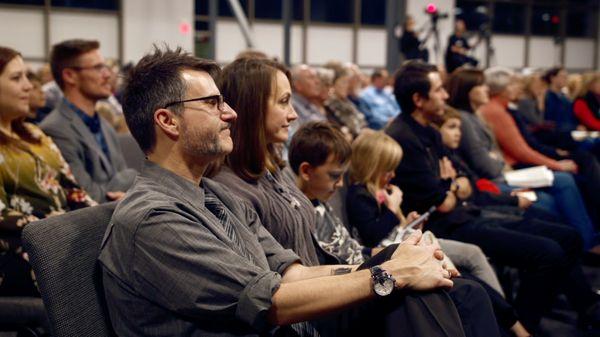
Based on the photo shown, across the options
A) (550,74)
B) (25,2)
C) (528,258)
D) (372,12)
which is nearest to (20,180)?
(528,258)

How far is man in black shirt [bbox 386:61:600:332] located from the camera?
3.32 m

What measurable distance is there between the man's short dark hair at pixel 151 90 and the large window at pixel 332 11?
550 inches

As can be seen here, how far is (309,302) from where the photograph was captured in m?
1.60

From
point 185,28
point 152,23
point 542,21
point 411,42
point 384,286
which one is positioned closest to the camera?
point 384,286

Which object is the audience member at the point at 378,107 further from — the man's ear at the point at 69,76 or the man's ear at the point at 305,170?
the man's ear at the point at 305,170

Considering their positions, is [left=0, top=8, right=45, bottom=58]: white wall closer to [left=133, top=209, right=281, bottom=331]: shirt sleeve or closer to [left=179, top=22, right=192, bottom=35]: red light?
[left=179, top=22, right=192, bottom=35]: red light

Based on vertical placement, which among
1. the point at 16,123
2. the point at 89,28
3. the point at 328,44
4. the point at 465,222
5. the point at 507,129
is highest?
the point at 89,28

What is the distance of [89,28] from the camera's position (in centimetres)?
1303

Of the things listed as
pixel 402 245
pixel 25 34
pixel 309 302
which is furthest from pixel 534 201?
pixel 25 34

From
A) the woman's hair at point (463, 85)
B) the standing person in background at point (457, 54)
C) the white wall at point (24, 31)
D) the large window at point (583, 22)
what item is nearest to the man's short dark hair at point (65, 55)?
the woman's hair at point (463, 85)

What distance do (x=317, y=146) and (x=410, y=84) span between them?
1033 mm

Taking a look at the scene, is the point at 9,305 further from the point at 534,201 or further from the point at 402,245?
the point at 534,201

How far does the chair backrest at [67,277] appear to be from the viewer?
1.65 m

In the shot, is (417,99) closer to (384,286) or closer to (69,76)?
(69,76)
